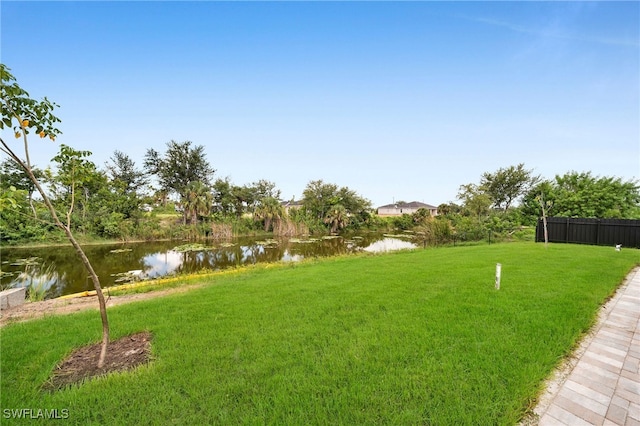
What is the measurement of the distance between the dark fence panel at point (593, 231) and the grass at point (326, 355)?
9443mm

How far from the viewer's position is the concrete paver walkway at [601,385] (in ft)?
5.48

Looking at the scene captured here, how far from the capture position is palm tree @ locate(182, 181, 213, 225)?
20.2 m

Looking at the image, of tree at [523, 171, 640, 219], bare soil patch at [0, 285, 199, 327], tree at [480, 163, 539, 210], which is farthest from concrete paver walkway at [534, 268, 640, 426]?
tree at [480, 163, 539, 210]

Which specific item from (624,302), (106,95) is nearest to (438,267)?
(624,302)

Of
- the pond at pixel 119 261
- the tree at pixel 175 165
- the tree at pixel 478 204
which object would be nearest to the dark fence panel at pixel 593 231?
the tree at pixel 478 204

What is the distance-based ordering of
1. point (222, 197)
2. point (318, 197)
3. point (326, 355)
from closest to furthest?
1. point (326, 355)
2. point (222, 197)
3. point (318, 197)

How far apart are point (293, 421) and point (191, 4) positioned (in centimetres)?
1161

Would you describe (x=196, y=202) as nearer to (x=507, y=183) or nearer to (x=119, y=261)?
(x=119, y=261)

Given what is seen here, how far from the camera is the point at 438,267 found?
20.6ft

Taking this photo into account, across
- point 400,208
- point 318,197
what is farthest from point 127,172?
point 400,208

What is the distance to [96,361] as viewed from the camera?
8.08ft

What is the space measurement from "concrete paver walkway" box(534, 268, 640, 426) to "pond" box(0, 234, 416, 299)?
10111 millimetres

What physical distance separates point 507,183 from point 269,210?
941 inches

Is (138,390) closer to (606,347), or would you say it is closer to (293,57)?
(606,347)
